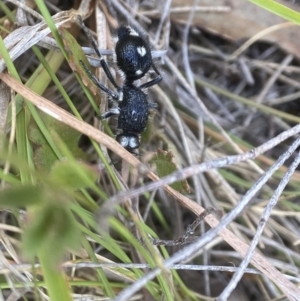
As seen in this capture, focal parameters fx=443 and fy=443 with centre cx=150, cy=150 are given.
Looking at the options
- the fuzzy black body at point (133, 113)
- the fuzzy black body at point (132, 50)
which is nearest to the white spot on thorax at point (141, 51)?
the fuzzy black body at point (132, 50)

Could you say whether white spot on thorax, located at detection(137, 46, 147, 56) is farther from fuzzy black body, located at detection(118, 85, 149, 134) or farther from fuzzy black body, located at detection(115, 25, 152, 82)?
fuzzy black body, located at detection(118, 85, 149, 134)

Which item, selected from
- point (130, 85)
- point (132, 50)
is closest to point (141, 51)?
point (132, 50)

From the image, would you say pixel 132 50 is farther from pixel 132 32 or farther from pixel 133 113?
pixel 133 113

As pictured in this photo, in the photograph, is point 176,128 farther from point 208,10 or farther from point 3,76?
point 3,76

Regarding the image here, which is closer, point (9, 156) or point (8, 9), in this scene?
point (9, 156)

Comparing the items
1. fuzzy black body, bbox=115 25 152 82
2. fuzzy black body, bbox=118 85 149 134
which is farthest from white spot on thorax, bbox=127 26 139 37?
fuzzy black body, bbox=118 85 149 134

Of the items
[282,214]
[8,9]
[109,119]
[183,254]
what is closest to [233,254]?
[282,214]
